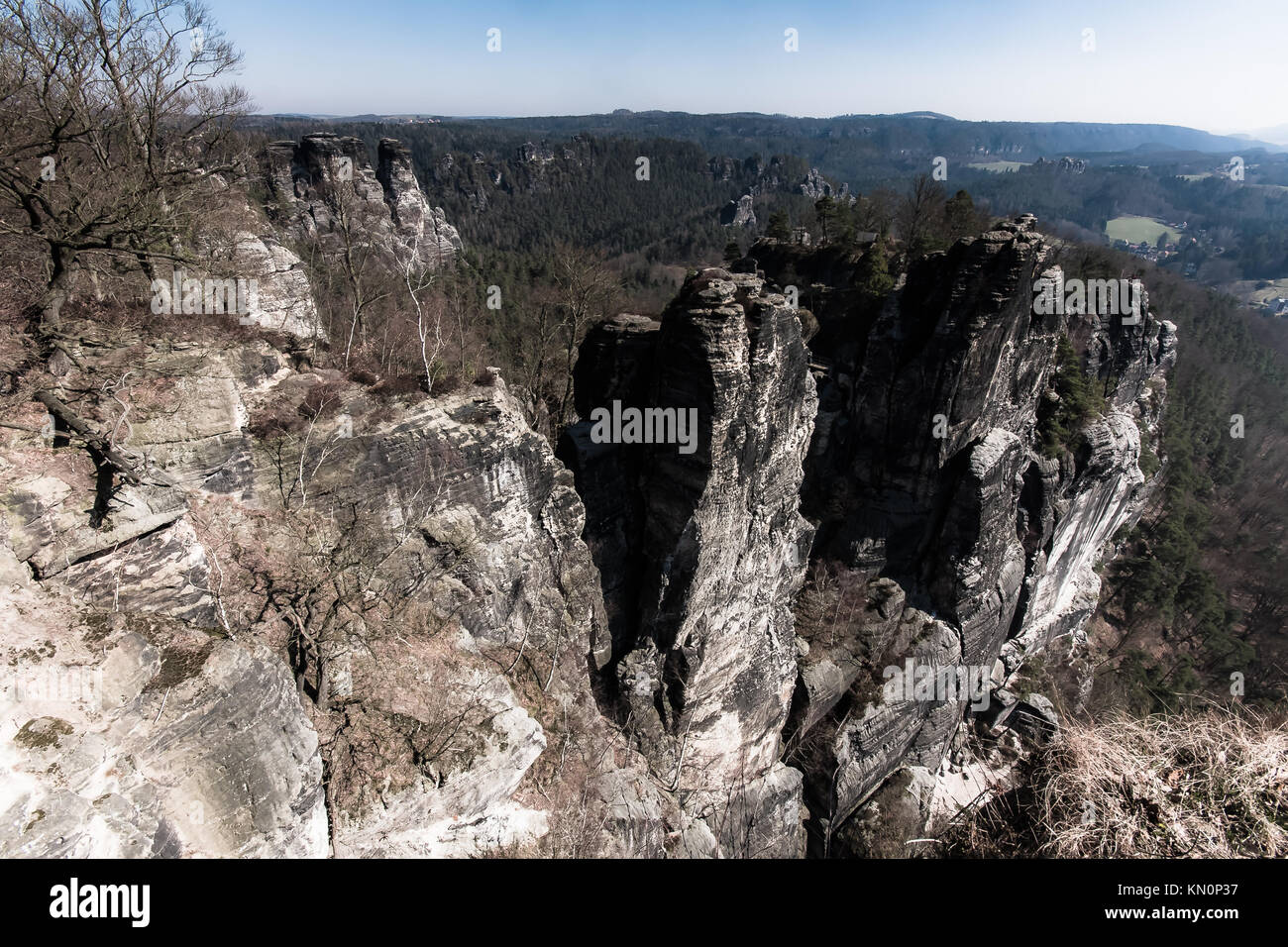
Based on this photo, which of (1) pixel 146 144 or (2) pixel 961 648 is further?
(2) pixel 961 648

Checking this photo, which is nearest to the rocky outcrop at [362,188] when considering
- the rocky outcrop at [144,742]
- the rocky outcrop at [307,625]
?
the rocky outcrop at [307,625]

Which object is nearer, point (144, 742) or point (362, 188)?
point (144, 742)

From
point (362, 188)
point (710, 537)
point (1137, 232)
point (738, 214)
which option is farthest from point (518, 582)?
point (1137, 232)

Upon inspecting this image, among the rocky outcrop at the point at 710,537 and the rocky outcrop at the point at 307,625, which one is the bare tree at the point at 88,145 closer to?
the rocky outcrop at the point at 307,625

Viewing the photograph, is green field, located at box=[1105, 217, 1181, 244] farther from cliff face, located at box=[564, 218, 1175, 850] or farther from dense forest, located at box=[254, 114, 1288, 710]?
cliff face, located at box=[564, 218, 1175, 850]

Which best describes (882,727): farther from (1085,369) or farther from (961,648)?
(1085,369)

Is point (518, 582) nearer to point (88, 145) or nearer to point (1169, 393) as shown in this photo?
point (88, 145)

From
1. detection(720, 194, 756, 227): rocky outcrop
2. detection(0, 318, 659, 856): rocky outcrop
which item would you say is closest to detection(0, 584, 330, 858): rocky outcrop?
detection(0, 318, 659, 856): rocky outcrop

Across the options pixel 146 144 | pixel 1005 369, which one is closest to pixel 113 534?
pixel 146 144
